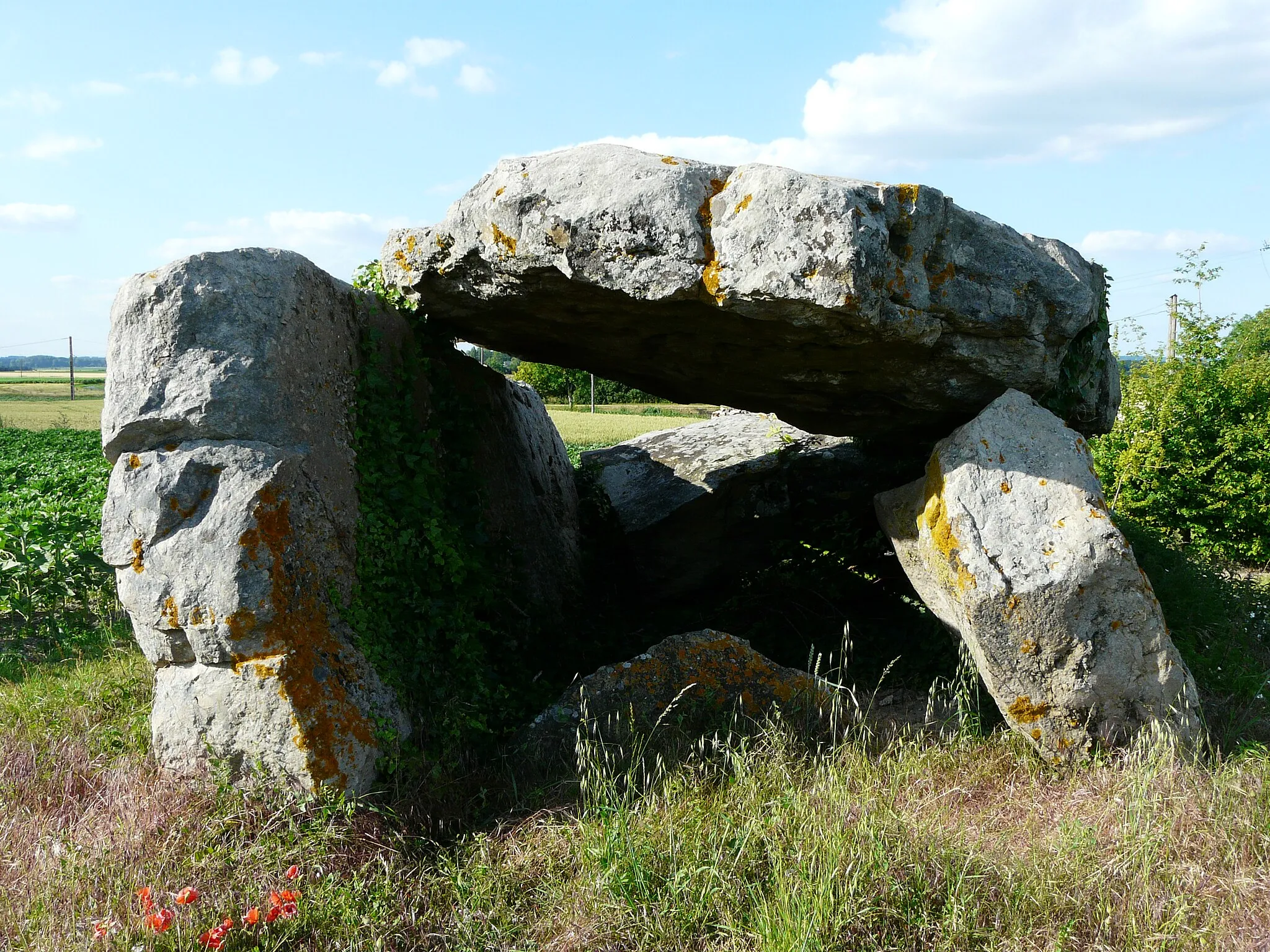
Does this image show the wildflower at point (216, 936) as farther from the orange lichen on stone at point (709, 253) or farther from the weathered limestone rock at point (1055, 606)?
the weathered limestone rock at point (1055, 606)

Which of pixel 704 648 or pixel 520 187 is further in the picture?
pixel 704 648

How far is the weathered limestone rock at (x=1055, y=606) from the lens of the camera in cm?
450

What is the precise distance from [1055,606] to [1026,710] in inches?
23.1

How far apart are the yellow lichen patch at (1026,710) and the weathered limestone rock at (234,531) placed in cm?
311

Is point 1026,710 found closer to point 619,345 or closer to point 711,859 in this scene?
point 711,859

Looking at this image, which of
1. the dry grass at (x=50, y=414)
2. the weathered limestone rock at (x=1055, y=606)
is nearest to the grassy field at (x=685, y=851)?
the weathered limestone rock at (x=1055, y=606)

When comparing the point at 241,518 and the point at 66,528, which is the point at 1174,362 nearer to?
the point at 241,518

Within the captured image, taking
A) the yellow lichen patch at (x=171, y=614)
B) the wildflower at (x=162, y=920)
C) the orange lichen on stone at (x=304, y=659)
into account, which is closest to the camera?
the wildflower at (x=162, y=920)

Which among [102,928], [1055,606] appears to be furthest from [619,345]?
[102,928]

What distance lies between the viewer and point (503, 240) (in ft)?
15.7

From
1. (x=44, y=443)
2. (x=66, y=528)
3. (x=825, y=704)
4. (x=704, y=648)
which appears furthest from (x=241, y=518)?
(x=44, y=443)

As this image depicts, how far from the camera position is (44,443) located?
19859 mm

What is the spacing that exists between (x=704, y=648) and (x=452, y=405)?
2.31 meters

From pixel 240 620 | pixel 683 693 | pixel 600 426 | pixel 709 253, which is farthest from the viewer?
pixel 600 426
